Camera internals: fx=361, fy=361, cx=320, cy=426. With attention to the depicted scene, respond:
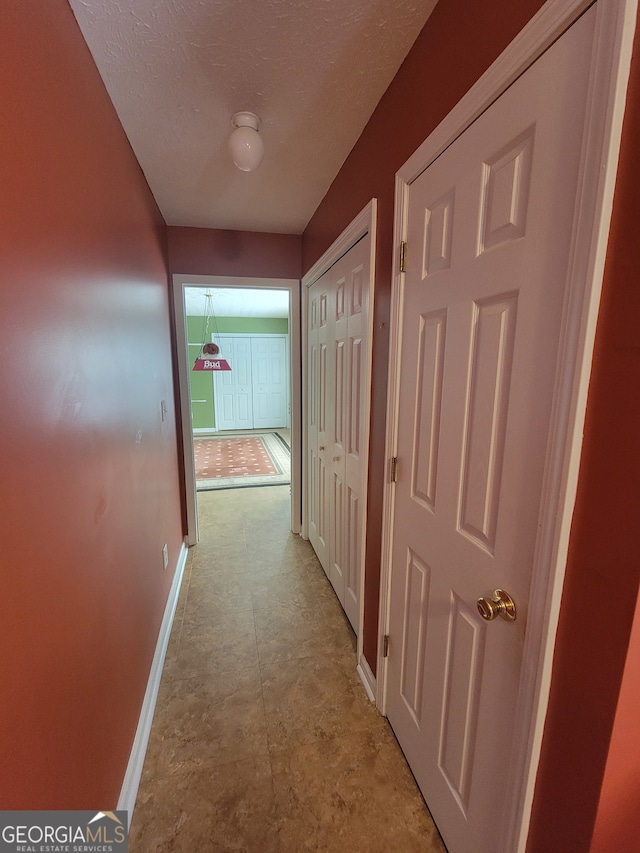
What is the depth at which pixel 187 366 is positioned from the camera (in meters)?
2.81

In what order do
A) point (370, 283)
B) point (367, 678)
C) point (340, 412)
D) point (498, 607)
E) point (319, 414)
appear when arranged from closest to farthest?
1. point (498, 607)
2. point (370, 283)
3. point (367, 678)
4. point (340, 412)
5. point (319, 414)

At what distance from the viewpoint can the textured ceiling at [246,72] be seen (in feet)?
3.33

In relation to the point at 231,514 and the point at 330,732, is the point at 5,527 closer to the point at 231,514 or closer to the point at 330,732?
the point at 330,732

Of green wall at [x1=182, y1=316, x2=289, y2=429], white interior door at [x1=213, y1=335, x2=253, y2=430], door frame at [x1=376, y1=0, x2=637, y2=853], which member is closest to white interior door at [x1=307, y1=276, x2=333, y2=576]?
door frame at [x1=376, y1=0, x2=637, y2=853]

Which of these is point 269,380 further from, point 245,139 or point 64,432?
point 64,432

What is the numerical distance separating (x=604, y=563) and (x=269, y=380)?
23.9 feet

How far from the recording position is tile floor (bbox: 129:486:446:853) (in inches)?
45.4

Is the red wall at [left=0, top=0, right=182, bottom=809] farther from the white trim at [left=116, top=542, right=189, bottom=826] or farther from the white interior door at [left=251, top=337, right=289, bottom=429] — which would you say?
the white interior door at [left=251, top=337, right=289, bottom=429]

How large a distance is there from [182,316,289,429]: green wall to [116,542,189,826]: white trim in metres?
5.25

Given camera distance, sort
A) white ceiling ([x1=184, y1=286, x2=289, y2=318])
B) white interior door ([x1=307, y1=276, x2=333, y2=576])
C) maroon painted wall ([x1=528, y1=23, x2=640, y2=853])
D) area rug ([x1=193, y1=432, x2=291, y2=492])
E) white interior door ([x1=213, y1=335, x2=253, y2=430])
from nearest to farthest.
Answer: maroon painted wall ([x1=528, y1=23, x2=640, y2=853]) < white interior door ([x1=307, y1=276, x2=333, y2=576]) < area rug ([x1=193, y1=432, x2=291, y2=492]) < white ceiling ([x1=184, y1=286, x2=289, y2=318]) < white interior door ([x1=213, y1=335, x2=253, y2=430])

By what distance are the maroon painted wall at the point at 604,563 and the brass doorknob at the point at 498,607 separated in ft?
0.37

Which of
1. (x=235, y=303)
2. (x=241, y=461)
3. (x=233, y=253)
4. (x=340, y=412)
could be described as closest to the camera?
(x=340, y=412)

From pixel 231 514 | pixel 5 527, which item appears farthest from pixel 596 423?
pixel 231 514

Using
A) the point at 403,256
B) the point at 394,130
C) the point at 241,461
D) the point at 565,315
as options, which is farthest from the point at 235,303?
the point at 565,315
